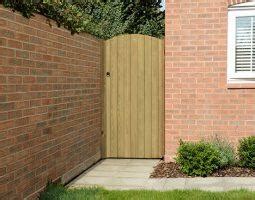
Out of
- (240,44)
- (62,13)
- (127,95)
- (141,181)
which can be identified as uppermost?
(62,13)

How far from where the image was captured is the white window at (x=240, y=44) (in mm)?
8570

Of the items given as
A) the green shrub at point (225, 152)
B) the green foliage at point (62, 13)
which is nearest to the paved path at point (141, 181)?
the green shrub at point (225, 152)

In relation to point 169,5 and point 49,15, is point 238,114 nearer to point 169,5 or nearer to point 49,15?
point 169,5

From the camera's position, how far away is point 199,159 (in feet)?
25.2

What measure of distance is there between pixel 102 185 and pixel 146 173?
112cm

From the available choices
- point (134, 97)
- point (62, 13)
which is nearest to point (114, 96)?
point (134, 97)

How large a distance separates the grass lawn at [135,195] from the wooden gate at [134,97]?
3129 mm

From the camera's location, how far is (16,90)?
5402 mm

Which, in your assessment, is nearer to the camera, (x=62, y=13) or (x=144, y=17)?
(x=62, y=13)

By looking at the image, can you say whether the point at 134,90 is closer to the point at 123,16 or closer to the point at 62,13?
the point at 62,13

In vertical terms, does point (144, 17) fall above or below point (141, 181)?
above

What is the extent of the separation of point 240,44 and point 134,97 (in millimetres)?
2251

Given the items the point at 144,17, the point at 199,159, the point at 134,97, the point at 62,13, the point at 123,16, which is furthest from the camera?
the point at 144,17

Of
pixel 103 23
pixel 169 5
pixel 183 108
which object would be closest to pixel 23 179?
pixel 183 108
